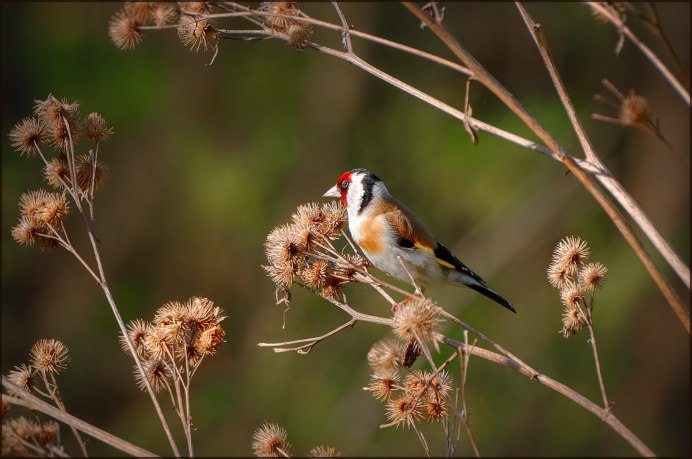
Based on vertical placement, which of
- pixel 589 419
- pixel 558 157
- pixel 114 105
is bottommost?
pixel 558 157

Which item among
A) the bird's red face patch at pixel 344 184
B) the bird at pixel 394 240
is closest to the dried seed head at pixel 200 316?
the bird at pixel 394 240

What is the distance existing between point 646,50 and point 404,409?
34.4 inches

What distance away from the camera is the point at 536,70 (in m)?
7.85

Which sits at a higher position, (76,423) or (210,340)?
(210,340)

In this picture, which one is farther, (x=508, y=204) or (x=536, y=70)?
(x=536, y=70)

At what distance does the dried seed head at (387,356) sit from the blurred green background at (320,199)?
497 cm

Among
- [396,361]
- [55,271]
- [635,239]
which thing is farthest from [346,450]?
[635,239]

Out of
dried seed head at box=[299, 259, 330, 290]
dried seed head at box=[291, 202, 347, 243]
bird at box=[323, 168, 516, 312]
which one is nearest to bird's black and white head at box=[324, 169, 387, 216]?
bird at box=[323, 168, 516, 312]

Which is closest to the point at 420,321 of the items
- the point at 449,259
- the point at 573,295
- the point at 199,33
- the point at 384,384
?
the point at 384,384

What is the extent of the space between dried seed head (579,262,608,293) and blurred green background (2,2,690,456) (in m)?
4.94

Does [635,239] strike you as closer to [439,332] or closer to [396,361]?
[439,332]

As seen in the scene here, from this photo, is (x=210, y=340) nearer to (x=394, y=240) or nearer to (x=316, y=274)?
(x=316, y=274)

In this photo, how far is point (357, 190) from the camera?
3.44m

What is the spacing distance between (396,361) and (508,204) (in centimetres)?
563
